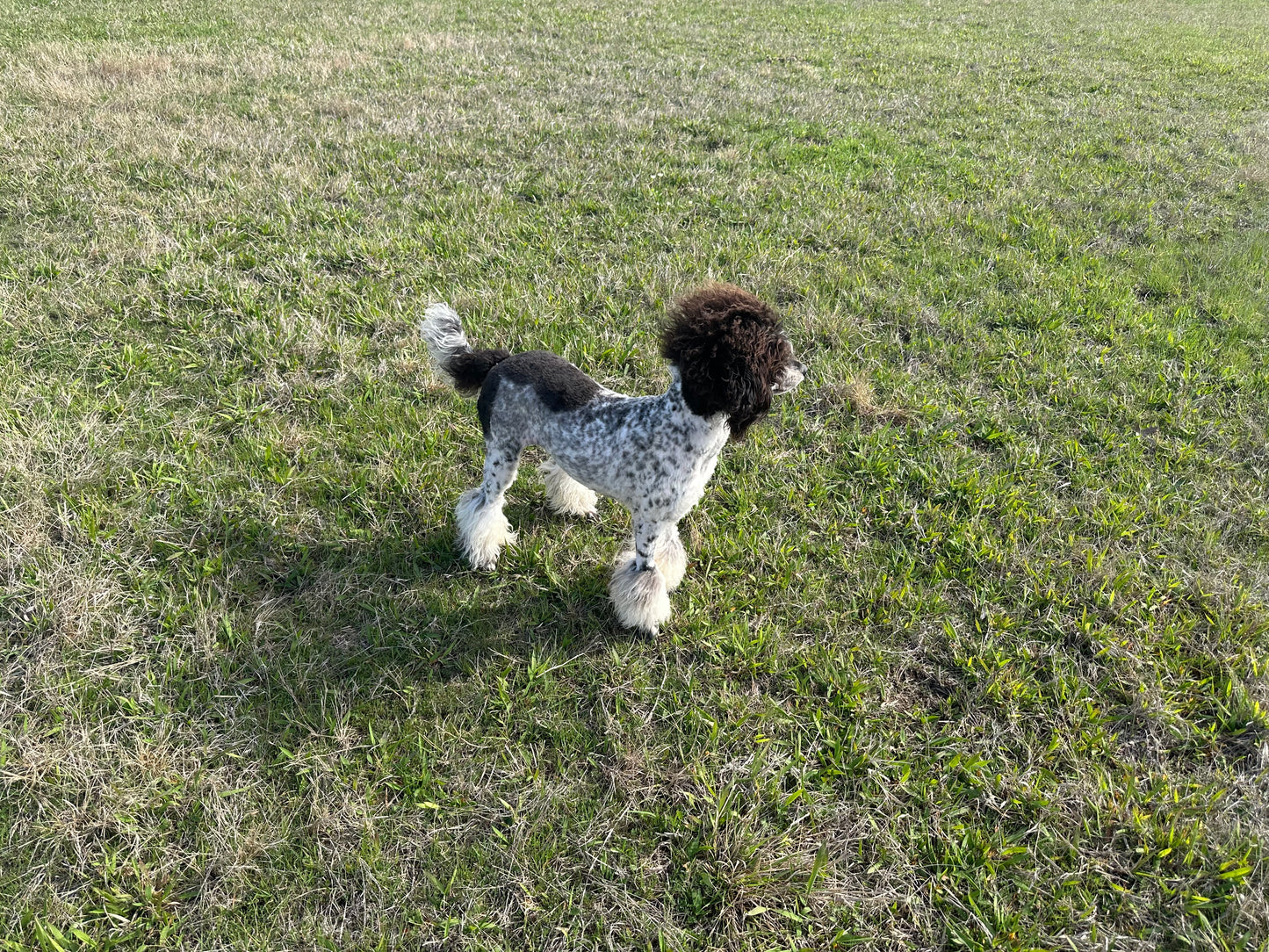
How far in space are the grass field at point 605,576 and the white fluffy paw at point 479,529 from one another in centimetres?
19

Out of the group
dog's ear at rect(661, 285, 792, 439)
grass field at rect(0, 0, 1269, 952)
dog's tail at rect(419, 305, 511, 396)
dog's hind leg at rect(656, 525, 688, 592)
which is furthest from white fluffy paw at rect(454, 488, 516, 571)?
dog's ear at rect(661, 285, 792, 439)

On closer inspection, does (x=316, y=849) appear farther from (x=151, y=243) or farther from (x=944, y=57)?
(x=944, y=57)

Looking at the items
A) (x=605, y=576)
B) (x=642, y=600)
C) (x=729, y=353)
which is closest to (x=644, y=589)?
(x=642, y=600)

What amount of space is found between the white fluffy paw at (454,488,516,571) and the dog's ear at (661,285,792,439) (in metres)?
1.63

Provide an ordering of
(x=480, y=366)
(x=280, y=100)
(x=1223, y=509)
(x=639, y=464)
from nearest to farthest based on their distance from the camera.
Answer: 1. (x=639, y=464)
2. (x=480, y=366)
3. (x=1223, y=509)
4. (x=280, y=100)

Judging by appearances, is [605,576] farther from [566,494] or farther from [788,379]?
[788,379]

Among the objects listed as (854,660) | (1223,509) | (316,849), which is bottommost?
(316,849)

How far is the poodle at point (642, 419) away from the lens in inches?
121

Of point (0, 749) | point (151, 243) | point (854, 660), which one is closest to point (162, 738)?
point (0, 749)

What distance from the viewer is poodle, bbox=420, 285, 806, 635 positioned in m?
3.09

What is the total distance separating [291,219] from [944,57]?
15.7 metres

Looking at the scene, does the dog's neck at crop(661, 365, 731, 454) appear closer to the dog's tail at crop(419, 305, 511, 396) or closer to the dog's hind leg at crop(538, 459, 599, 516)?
the dog's tail at crop(419, 305, 511, 396)

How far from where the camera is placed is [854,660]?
370 cm

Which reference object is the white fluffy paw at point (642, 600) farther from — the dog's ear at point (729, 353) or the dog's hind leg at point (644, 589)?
the dog's ear at point (729, 353)
